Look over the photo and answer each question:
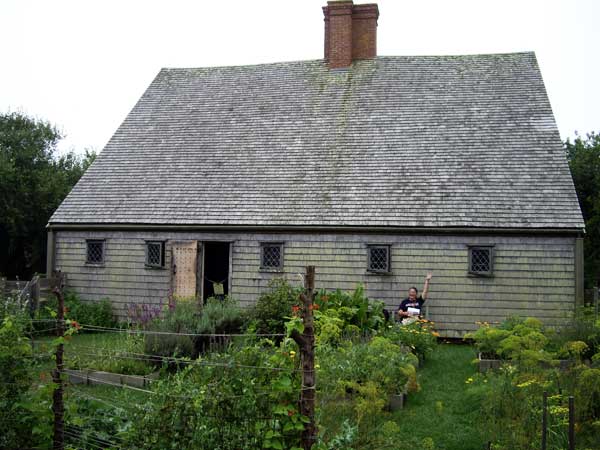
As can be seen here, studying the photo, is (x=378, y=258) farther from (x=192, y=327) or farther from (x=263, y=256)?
(x=192, y=327)

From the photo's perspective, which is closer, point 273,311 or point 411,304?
point 273,311

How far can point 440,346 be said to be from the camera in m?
14.8

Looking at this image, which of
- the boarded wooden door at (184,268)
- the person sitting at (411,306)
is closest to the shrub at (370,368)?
the person sitting at (411,306)

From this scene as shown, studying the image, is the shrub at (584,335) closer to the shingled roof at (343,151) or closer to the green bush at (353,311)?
the green bush at (353,311)

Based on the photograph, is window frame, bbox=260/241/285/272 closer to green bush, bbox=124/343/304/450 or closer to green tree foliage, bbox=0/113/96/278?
green bush, bbox=124/343/304/450

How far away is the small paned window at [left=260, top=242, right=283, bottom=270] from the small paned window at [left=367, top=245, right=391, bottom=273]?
2.36 metres

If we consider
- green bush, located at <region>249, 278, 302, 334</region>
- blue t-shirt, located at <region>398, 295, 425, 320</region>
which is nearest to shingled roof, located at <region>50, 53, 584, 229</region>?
blue t-shirt, located at <region>398, 295, 425, 320</region>

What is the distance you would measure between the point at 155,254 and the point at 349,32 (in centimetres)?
922

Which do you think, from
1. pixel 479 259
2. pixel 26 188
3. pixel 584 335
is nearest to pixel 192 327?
pixel 584 335

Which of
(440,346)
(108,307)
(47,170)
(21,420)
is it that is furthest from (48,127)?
(21,420)

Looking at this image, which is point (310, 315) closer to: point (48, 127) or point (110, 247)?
point (110, 247)

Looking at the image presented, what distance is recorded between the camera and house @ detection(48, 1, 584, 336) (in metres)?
15.7

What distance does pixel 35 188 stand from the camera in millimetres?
30031

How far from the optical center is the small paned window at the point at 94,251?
18453mm
